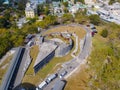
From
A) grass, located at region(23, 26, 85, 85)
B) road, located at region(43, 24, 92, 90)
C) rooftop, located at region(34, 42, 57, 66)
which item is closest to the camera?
grass, located at region(23, 26, 85, 85)

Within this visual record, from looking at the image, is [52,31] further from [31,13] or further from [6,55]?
[31,13]

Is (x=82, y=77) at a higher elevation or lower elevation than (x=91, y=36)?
lower

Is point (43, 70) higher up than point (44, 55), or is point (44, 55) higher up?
point (44, 55)

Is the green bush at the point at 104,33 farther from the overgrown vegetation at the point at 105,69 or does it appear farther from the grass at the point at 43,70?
the grass at the point at 43,70

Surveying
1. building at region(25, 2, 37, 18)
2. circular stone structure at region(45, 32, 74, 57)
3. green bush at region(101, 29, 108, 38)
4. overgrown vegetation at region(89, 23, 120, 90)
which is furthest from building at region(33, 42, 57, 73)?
building at region(25, 2, 37, 18)

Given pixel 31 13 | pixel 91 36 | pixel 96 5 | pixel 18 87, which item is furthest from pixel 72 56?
pixel 96 5

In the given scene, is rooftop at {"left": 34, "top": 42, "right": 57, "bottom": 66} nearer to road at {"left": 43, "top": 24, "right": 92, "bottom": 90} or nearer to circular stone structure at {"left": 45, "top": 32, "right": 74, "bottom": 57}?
circular stone structure at {"left": 45, "top": 32, "right": 74, "bottom": 57}

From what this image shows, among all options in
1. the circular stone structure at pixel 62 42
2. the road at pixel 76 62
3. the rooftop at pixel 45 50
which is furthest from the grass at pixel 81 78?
the rooftop at pixel 45 50

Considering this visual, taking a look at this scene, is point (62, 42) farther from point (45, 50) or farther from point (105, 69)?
point (105, 69)

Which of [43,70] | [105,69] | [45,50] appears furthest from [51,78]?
[105,69]
